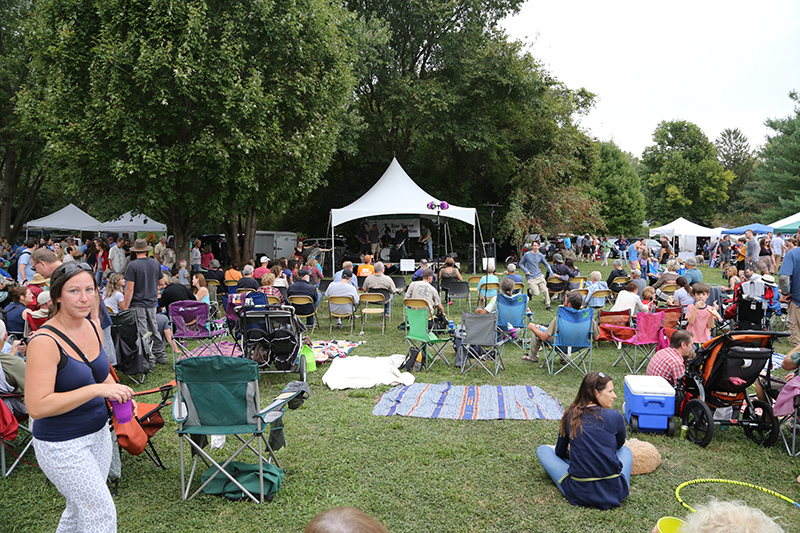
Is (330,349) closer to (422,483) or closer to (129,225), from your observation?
(422,483)

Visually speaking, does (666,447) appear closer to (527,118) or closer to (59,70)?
(59,70)

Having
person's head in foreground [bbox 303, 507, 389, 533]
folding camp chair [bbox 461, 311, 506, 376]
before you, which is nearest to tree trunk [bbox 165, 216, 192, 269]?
folding camp chair [bbox 461, 311, 506, 376]

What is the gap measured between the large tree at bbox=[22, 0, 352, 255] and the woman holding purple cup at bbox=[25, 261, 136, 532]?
374 inches

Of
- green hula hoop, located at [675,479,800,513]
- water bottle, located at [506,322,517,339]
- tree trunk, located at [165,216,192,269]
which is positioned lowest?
green hula hoop, located at [675,479,800,513]

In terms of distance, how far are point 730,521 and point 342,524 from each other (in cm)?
103

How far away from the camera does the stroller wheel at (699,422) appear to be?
14.7 ft

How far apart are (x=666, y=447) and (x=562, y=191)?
1996 centimetres

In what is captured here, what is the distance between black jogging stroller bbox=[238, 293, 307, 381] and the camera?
6.32m

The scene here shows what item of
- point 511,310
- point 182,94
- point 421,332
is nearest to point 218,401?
point 421,332

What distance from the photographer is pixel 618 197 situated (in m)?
44.9

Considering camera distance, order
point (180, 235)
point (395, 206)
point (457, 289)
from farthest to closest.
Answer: point (395, 206) < point (180, 235) < point (457, 289)

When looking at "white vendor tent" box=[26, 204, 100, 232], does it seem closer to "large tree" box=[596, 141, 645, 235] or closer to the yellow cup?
the yellow cup

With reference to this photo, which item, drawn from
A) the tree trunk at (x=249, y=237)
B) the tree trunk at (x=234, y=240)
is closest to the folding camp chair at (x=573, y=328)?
the tree trunk at (x=249, y=237)

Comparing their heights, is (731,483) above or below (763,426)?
below
